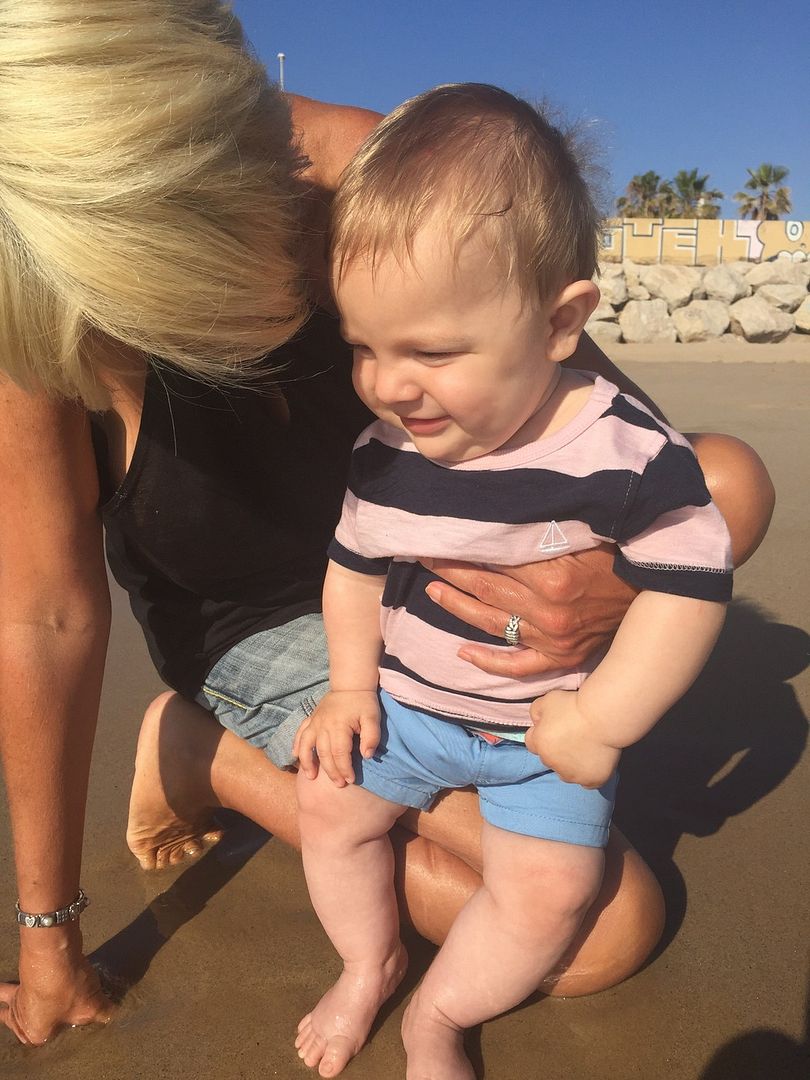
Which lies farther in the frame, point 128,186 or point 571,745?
point 571,745

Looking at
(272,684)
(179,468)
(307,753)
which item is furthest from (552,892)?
(179,468)

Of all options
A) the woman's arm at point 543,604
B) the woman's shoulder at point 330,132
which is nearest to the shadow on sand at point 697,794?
the woman's arm at point 543,604

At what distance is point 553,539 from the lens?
1.48 m

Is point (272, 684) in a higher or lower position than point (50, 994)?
higher

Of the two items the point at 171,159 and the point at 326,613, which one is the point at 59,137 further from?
the point at 326,613

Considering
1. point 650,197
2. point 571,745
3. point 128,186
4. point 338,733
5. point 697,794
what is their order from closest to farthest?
point 128,186, point 571,745, point 338,733, point 697,794, point 650,197

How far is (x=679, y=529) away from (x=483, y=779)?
1.81 ft

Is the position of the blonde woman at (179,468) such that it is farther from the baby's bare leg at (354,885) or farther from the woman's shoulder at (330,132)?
the baby's bare leg at (354,885)

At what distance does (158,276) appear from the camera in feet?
A: 4.18

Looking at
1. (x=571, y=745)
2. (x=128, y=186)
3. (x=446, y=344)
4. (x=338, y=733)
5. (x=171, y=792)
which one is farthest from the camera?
(x=171, y=792)

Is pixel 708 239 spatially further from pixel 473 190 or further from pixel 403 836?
pixel 473 190

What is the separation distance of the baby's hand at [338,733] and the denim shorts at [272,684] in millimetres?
165

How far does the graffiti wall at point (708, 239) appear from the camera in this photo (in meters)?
34.0

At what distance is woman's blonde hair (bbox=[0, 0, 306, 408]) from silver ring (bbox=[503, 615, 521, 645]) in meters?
0.63
